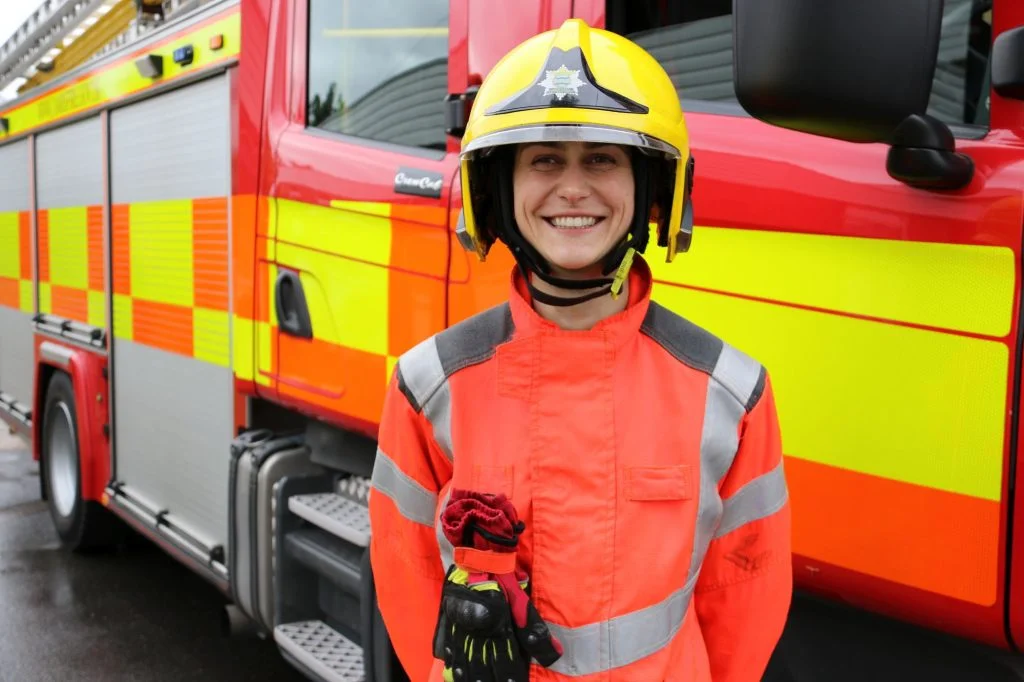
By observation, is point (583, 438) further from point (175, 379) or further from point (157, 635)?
point (157, 635)

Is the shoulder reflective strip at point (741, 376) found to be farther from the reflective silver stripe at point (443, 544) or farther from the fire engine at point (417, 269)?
the reflective silver stripe at point (443, 544)

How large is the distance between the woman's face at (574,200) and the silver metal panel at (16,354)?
188 inches

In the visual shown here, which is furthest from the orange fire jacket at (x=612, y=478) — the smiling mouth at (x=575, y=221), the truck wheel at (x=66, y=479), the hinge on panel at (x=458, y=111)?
the truck wheel at (x=66, y=479)

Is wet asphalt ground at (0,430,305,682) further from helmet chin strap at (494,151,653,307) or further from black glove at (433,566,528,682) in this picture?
helmet chin strap at (494,151,653,307)

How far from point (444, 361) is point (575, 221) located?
0.28 metres

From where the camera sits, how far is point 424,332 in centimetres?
231

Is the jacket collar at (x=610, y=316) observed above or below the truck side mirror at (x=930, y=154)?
below

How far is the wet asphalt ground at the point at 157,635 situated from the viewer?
1.61 metres

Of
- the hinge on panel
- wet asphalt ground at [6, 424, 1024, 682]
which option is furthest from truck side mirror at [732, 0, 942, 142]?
the hinge on panel

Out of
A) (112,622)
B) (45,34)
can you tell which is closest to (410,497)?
(112,622)

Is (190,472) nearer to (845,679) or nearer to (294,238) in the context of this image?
(294,238)

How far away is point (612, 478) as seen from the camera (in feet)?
4.39

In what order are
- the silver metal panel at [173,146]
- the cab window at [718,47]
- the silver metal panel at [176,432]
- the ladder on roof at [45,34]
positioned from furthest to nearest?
the ladder on roof at [45,34], the silver metal panel at [176,432], the silver metal panel at [173,146], the cab window at [718,47]

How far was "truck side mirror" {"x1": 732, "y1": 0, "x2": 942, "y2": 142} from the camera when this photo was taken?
122 cm
